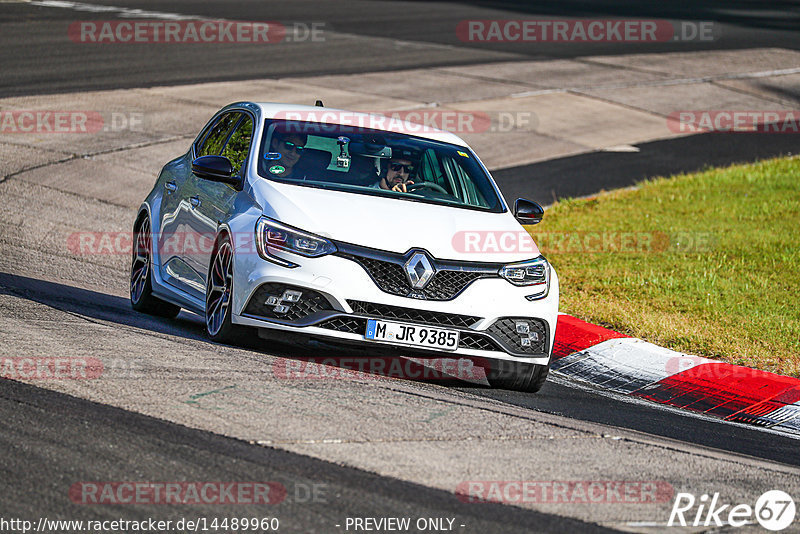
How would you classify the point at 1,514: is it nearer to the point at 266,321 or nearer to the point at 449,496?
the point at 449,496

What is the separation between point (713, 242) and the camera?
13680 mm

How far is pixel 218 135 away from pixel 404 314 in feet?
9.55

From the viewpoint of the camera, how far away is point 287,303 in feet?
24.7

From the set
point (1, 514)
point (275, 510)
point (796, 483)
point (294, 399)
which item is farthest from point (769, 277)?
point (1, 514)

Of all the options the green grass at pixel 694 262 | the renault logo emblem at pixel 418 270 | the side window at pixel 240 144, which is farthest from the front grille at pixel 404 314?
the green grass at pixel 694 262

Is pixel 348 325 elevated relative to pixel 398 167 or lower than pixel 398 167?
lower

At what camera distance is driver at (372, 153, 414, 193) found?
8.63 m

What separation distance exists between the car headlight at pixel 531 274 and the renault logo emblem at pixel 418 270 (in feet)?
1.81

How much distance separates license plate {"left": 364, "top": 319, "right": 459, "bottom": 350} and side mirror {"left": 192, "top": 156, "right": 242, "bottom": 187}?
1622mm

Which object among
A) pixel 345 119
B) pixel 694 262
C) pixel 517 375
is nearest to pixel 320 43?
pixel 694 262

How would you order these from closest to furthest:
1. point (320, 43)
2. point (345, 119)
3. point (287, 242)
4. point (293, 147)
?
point (287, 242)
point (293, 147)
point (345, 119)
point (320, 43)

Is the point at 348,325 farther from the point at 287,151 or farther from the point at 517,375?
the point at 287,151

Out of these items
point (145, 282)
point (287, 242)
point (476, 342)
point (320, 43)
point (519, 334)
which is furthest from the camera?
point (320, 43)

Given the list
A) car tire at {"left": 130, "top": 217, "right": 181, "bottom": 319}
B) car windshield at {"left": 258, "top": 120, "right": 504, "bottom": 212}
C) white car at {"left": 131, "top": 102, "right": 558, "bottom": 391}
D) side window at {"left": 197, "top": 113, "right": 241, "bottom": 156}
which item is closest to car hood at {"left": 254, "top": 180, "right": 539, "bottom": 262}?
white car at {"left": 131, "top": 102, "right": 558, "bottom": 391}
